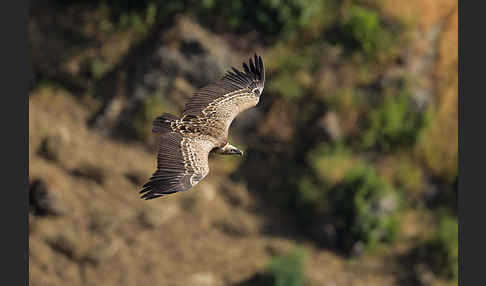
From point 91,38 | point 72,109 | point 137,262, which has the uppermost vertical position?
point 91,38

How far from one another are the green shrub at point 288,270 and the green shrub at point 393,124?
14.1 feet

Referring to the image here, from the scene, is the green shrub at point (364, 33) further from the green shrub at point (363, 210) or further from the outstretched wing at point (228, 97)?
the outstretched wing at point (228, 97)

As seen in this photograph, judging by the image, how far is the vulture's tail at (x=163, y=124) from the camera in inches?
569

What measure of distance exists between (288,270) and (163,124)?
760 centimetres

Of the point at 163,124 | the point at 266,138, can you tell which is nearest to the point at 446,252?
the point at 266,138

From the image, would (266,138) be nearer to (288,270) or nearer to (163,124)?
(288,270)


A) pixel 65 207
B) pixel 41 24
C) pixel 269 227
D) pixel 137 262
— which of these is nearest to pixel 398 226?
pixel 269 227

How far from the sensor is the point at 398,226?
2275cm

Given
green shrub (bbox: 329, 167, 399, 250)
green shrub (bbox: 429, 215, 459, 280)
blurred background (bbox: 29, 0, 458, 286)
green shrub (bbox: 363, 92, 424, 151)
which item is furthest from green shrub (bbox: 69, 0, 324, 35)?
green shrub (bbox: 429, 215, 459, 280)

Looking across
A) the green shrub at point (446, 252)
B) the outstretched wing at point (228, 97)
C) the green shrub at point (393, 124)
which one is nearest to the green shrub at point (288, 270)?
the green shrub at point (446, 252)

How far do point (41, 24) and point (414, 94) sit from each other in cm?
1105

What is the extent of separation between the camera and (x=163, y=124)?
1455cm

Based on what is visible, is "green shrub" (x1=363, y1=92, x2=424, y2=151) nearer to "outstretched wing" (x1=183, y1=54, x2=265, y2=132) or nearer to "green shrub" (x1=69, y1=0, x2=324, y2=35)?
"green shrub" (x1=69, y1=0, x2=324, y2=35)

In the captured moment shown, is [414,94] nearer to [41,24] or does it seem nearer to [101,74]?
[101,74]
